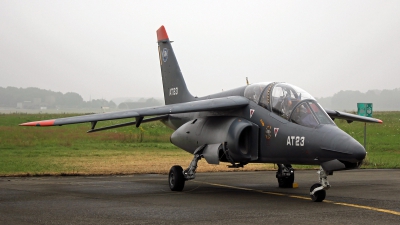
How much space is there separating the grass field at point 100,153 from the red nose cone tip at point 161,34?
15.9ft

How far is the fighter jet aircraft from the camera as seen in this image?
10914 mm

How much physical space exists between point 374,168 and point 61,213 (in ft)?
46.9

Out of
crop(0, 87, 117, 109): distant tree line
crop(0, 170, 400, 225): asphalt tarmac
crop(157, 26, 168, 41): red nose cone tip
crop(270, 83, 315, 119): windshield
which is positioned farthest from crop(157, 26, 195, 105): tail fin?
crop(0, 87, 117, 109): distant tree line

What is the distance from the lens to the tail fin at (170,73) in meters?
18.0

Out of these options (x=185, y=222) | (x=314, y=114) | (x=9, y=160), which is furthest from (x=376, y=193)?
(x=9, y=160)

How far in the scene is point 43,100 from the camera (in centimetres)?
17512

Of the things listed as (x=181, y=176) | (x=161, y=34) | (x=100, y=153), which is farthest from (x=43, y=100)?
(x=181, y=176)

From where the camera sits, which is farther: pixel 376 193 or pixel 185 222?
pixel 376 193

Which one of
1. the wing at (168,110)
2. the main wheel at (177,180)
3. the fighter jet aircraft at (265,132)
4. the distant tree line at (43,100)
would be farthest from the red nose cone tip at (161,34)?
the distant tree line at (43,100)

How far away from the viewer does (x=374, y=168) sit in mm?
20656

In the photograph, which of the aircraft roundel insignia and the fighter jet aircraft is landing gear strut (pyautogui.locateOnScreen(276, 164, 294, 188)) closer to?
the fighter jet aircraft

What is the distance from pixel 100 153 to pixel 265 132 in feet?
50.7

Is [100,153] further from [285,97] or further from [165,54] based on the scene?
[285,97]

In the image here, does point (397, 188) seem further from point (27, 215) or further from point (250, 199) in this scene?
point (27, 215)
